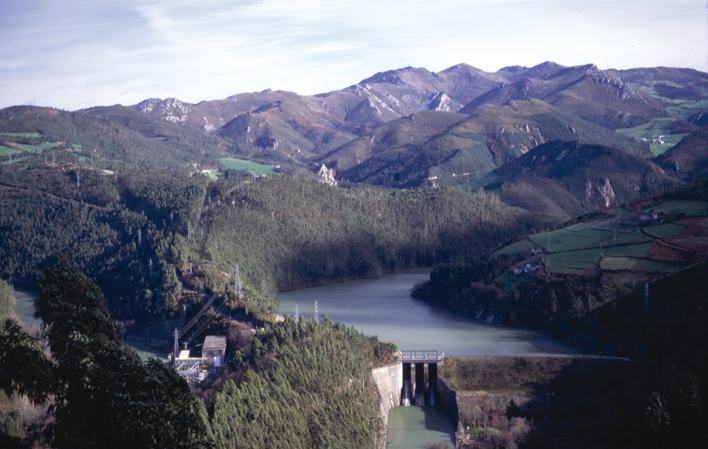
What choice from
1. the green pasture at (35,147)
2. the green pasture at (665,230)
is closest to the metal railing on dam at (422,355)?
the green pasture at (665,230)

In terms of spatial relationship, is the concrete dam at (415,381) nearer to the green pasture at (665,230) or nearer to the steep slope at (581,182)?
the green pasture at (665,230)

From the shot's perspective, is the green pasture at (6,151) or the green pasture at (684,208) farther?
the green pasture at (6,151)

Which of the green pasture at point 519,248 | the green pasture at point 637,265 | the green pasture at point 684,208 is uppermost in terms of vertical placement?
the green pasture at point 684,208

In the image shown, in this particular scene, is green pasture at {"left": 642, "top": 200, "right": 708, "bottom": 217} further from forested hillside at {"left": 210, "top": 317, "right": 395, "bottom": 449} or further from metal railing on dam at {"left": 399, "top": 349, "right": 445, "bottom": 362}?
forested hillside at {"left": 210, "top": 317, "right": 395, "bottom": 449}

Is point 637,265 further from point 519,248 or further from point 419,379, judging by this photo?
point 419,379

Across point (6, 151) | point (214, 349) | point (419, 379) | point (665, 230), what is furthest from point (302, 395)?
point (6, 151)

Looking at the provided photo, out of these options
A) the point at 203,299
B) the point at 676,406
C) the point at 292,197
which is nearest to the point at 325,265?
the point at 292,197

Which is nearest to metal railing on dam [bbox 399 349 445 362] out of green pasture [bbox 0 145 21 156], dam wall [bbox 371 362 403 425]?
dam wall [bbox 371 362 403 425]
